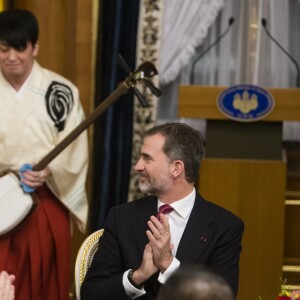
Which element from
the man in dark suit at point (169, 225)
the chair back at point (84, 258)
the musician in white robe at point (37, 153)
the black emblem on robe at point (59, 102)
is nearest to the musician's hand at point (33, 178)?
the musician in white robe at point (37, 153)

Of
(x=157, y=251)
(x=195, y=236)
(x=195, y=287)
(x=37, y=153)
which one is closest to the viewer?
(x=195, y=287)

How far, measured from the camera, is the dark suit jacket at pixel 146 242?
146 inches

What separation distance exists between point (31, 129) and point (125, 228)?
4.31 ft

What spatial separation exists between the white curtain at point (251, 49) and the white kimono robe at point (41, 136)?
5.11 feet

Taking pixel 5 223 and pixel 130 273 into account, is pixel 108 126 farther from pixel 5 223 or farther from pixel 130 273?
pixel 130 273

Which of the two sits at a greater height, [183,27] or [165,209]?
[183,27]

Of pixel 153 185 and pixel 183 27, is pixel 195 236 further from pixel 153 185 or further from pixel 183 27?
pixel 183 27

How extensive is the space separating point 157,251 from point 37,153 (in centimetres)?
156

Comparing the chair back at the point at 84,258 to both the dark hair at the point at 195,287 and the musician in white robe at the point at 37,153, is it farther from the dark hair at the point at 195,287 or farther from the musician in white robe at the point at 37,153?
the dark hair at the point at 195,287

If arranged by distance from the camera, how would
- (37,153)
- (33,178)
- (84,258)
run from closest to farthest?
(84,258) < (33,178) < (37,153)

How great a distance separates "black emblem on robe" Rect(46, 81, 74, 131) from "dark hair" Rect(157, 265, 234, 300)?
2.76 m

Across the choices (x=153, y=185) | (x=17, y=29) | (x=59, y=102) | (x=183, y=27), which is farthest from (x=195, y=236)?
(x=183, y=27)

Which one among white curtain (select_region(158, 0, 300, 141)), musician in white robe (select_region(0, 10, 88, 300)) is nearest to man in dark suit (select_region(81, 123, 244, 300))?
musician in white robe (select_region(0, 10, 88, 300))

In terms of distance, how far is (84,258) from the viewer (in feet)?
12.8
